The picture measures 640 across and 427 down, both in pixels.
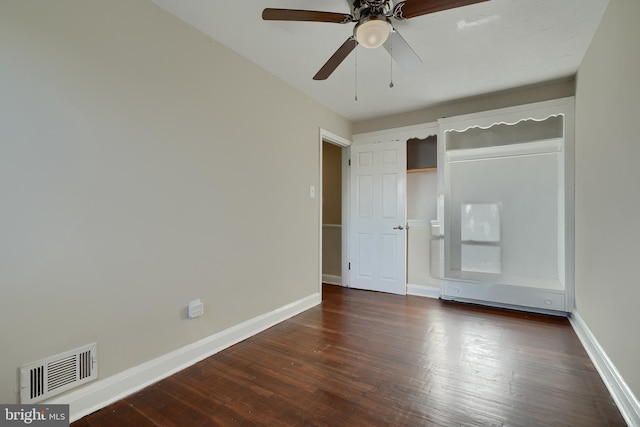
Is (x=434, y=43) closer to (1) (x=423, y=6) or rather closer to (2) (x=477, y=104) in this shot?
(1) (x=423, y=6)

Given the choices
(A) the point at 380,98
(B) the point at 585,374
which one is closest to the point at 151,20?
(A) the point at 380,98

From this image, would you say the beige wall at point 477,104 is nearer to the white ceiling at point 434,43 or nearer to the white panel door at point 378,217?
the white ceiling at point 434,43

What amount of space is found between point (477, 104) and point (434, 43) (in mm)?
1562

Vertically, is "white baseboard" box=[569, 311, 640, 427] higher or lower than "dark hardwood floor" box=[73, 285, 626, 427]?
higher

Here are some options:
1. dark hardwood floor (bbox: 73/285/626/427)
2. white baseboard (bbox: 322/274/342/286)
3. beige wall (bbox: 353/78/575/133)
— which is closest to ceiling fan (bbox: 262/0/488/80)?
dark hardwood floor (bbox: 73/285/626/427)

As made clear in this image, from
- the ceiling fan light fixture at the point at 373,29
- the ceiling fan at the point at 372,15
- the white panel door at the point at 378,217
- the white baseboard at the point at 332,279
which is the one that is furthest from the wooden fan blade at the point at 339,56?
the white baseboard at the point at 332,279

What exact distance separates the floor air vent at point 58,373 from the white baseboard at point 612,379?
2835 millimetres

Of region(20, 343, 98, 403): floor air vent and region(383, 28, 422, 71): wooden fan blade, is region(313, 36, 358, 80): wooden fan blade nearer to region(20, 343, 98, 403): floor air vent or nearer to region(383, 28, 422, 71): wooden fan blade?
region(383, 28, 422, 71): wooden fan blade

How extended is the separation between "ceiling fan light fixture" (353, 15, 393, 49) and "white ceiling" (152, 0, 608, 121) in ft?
1.11

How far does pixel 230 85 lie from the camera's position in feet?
7.95

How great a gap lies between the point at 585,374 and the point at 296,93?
3.39 meters

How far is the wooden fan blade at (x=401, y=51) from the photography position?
181 cm

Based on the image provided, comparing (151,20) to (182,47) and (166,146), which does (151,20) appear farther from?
(166,146)

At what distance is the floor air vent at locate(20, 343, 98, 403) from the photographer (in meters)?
1.40
